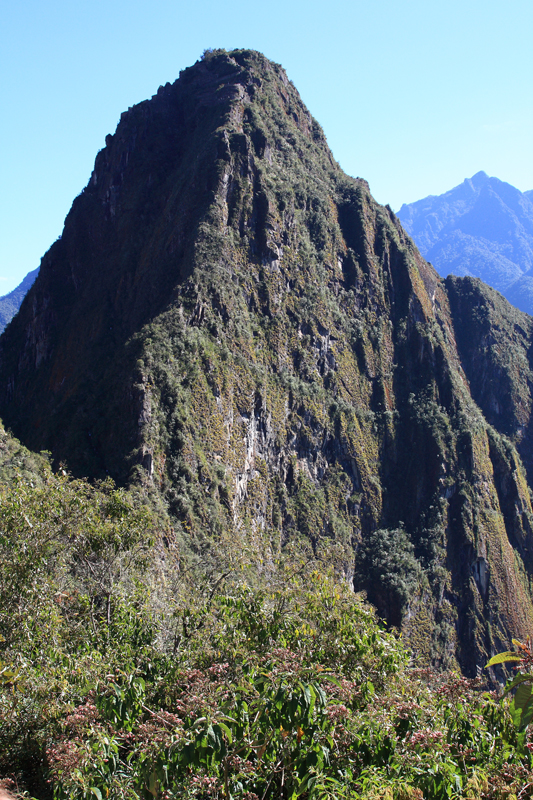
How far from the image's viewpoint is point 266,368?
46906mm

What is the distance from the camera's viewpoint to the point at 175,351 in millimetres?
37688

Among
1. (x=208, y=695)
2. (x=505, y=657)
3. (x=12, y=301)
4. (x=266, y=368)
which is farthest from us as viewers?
(x=12, y=301)

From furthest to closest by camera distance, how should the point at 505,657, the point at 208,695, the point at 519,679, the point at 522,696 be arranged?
1. the point at 208,695
2. the point at 519,679
3. the point at 505,657
4. the point at 522,696

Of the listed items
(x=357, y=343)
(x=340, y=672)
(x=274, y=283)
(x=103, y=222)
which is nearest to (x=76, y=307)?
(x=103, y=222)

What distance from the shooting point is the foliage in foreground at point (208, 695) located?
17.4 feet

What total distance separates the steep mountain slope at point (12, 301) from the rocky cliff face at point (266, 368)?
59.1m

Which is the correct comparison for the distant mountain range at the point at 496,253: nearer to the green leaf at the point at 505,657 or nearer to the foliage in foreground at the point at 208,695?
the foliage in foreground at the point at 208,695

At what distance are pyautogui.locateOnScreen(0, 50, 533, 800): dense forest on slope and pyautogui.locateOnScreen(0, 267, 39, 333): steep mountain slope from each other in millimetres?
60154

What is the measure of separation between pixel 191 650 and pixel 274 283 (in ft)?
144

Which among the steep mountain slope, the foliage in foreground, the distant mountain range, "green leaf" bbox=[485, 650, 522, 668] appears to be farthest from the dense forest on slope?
the distant mountain range

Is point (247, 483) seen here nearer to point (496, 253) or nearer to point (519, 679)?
point (519, 679)

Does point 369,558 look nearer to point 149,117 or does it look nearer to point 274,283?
point 274,283

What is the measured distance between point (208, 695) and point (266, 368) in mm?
41234

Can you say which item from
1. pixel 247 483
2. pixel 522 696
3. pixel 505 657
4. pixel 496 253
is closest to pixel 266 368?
pixel 247 483
